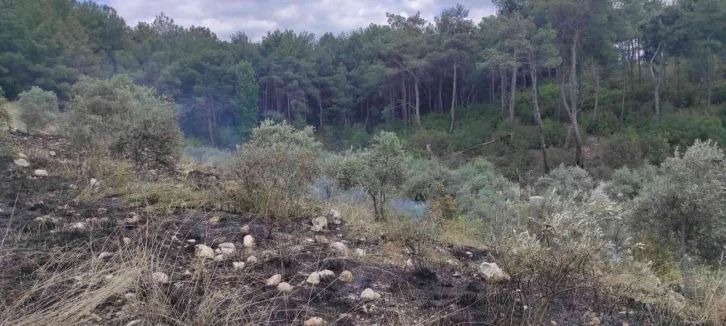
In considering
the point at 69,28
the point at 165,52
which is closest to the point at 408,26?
the point at 165,52

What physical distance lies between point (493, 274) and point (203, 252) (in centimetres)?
157

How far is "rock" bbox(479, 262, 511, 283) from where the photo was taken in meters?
2.62

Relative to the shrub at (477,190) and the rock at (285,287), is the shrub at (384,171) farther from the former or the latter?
the shrub at (477,190)

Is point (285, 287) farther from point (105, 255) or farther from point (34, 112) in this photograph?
point (34, 112)

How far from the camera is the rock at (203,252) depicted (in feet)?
8.82

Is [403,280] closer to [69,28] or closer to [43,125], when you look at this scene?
[43,125]

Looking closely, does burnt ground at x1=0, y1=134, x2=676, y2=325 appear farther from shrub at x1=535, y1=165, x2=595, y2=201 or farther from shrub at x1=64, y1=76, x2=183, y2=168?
shrub at x1=535, y1=165, x2=595, y2=201

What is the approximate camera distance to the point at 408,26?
33125 mm

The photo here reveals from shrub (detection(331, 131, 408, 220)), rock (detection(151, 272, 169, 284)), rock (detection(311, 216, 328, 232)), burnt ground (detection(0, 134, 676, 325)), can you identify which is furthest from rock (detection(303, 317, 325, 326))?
shrub (detection(331, 131, 408, 220))

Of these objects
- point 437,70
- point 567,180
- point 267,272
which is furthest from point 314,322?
point 437,70

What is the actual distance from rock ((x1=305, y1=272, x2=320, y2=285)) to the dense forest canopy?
15403mm

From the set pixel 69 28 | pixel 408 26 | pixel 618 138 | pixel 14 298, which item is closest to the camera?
pixel 14 298

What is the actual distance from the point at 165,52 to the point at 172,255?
33.9 meters

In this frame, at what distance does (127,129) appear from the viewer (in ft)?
19.3
